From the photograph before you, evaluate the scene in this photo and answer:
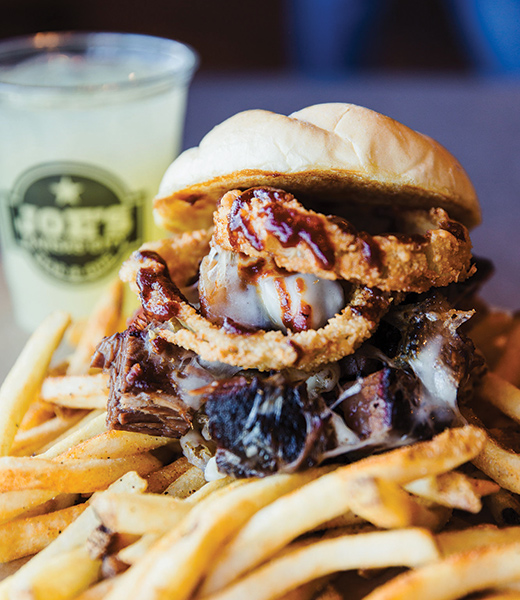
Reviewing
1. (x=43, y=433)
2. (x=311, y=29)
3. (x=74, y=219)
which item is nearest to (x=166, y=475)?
(x=43, y=433)

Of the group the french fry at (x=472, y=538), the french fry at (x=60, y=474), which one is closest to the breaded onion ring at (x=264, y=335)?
the french fry at (x=60, y=474)

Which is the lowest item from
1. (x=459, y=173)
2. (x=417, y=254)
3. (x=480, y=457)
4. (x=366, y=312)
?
(x=480, y=457)

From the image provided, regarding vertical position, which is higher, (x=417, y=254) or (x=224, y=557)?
(x=417, y=254)

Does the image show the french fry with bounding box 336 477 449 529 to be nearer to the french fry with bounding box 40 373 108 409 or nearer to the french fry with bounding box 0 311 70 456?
the french fry with bounding box 40 373 108 409

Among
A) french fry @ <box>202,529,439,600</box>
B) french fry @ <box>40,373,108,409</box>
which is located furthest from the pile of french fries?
french fry @ <box>40,373,108,409</box>

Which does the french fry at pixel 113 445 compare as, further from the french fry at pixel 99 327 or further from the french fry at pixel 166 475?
the french fry at pixel 99 327

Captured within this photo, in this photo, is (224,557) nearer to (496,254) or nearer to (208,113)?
(496,254)

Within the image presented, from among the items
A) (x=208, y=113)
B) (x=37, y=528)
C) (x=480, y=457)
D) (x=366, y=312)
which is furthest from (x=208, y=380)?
(x=208, y=113)
